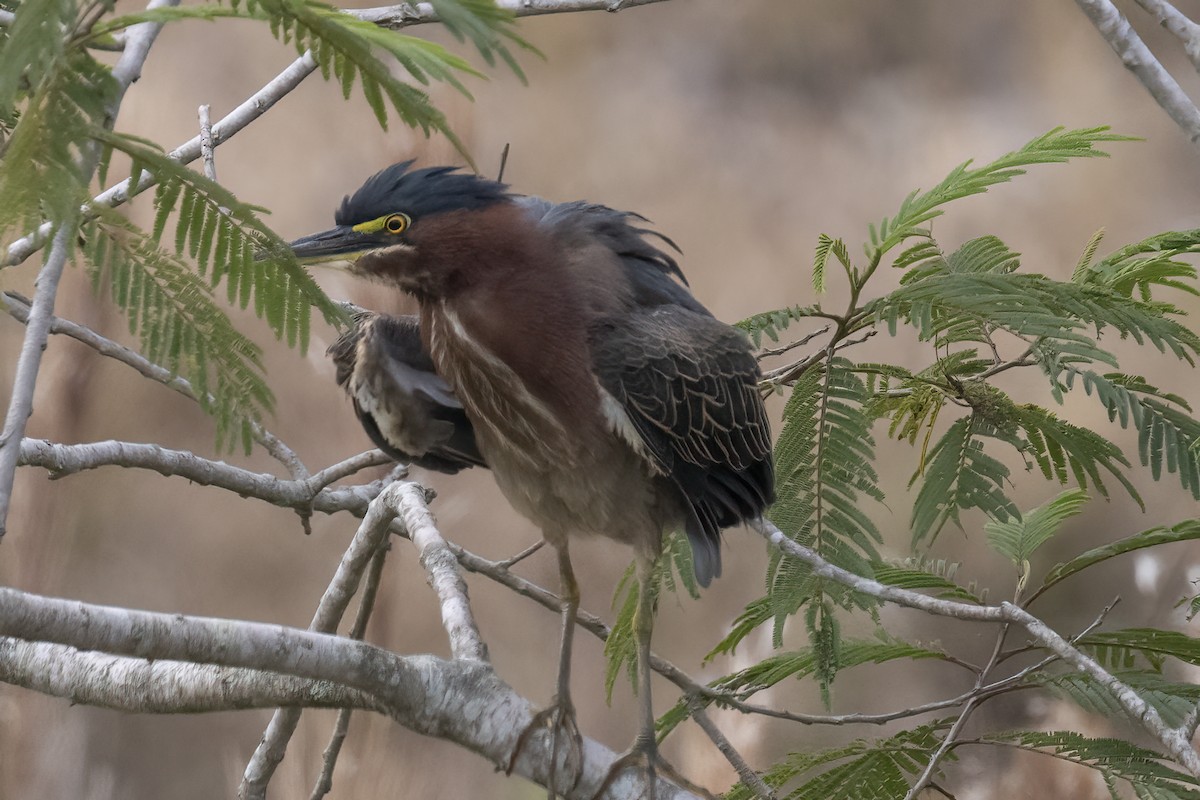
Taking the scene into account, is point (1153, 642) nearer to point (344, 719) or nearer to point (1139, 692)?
point (1139, 692)

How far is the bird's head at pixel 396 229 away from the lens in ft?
3.22

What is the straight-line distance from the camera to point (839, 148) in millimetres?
2688

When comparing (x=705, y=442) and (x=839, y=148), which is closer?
(x=705, y=442)

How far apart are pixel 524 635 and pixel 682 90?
1.40m

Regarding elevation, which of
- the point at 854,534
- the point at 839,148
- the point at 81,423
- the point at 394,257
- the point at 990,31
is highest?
the point at 990,31

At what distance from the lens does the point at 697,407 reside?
1063 mm

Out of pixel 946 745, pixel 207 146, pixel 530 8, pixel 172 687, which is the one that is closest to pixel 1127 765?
pixel 946 745

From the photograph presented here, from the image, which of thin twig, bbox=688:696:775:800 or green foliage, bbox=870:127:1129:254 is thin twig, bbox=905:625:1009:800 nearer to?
thin twig, bbox=688:696:775:800

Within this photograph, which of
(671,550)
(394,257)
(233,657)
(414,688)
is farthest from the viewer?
(671,550)

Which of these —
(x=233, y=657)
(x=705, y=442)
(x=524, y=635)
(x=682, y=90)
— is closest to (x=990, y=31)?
(x=682, y=90)

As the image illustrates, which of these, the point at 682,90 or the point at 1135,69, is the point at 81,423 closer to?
the point at 682,90

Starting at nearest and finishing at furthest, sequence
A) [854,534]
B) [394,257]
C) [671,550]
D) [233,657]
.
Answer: [233,657] < [394,257] < [854,534] < [671,550]

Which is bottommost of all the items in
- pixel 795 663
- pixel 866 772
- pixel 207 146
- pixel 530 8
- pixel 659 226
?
pixel 866 772

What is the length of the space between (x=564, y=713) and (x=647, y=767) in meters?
0.11
